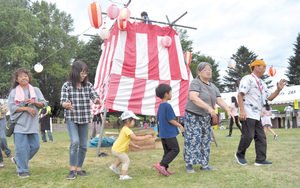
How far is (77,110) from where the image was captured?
384 centimetres

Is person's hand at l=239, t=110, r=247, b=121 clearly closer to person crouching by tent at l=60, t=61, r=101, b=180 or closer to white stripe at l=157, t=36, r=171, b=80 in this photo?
person crouching by tent at l=60, t=61, r=101, b=180

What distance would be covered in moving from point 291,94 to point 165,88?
18.1 m

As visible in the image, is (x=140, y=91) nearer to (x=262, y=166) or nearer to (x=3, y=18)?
(x=262, y=166)

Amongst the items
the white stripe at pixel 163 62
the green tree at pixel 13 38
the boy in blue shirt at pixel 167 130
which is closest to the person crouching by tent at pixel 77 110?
the boy in blue shirt at pixel 167 130

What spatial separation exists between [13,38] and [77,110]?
2576 centimetres

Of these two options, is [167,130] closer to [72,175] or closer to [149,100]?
[72,175]

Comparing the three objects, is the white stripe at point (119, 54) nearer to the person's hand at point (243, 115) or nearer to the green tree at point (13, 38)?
the person's hand at point (243, 115)

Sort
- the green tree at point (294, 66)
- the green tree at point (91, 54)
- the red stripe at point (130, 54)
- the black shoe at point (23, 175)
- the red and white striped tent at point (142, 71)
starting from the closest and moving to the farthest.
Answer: the black shoe at point (23, 175)
the red and white striped tent at point (142, 71)
the red stripe at point (130, 54)
the green tree at point (91, 54)
the green tree at point (294, 66)

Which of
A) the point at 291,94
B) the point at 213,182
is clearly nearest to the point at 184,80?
the point at 213,182

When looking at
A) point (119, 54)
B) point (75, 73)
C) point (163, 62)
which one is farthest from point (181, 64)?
point (75, 73)

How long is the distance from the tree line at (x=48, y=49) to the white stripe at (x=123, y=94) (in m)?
9.74

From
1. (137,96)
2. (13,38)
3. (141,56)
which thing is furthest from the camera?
(13,38)

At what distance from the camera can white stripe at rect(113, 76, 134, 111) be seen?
6617 mm

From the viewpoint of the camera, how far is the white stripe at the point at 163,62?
295 inches
